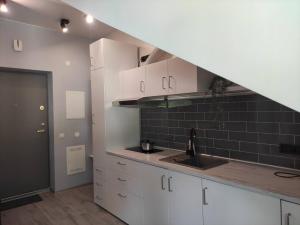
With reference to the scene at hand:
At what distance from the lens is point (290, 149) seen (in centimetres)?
185

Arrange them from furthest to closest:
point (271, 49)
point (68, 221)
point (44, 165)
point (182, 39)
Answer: point (44, 165)
point (68, 221)
point (182, 39)
point (271, 49)

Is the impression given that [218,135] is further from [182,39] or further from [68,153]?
[68,153]

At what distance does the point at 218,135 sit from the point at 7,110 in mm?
3085

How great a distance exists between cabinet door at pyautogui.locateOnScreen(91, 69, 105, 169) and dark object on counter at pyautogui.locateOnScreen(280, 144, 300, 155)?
2061mm

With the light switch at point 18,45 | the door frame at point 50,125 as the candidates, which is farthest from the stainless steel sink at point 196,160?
the light switch at point 18,45

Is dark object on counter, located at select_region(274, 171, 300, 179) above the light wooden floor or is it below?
above

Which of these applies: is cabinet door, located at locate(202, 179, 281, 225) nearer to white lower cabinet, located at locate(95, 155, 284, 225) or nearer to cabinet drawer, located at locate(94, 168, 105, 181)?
white lower cabinet, located at locate(95, 155, 284, 225)

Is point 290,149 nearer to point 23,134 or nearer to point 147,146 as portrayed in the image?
point 147,146

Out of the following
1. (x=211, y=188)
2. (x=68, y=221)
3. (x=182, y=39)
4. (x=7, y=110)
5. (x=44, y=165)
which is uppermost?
(x=182, y=39)

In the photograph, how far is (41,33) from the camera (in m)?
3.54

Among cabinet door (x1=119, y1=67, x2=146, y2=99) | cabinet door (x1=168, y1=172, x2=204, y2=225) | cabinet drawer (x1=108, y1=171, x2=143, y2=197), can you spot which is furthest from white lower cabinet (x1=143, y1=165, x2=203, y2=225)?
cabinet door (x1=119, y1=67, x2=146, y2=99)

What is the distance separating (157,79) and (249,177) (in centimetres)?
141

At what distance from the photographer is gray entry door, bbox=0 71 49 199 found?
3379 millimetres

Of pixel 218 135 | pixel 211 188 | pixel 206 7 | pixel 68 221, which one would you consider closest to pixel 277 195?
pixel 211 188
